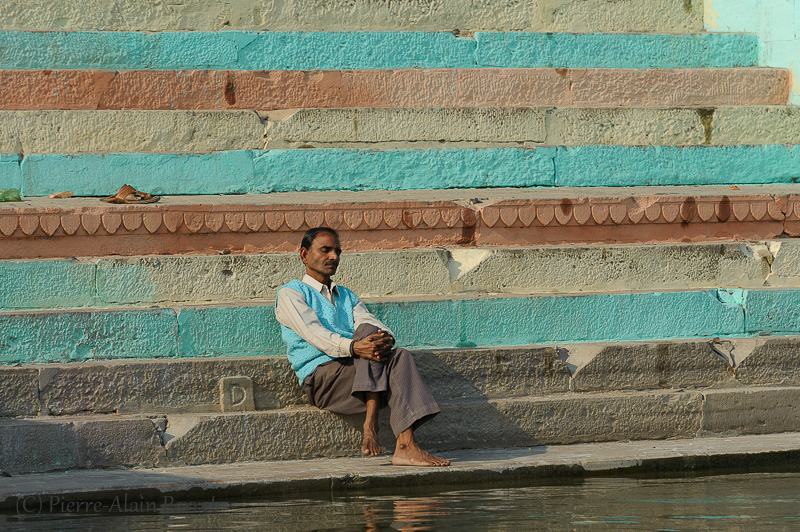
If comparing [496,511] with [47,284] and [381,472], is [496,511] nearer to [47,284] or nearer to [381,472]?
[381,472]

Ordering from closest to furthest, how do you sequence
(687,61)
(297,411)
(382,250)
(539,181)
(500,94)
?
(297,411) < (382,250) < (539,181) < (500,94) < (687,61)

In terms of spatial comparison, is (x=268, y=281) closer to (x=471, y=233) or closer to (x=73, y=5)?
(x=471, y=233)

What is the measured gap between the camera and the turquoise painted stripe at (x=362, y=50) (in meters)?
7.16

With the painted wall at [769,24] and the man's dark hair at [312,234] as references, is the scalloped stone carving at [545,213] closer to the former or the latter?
the man's dark hair at [312,234]

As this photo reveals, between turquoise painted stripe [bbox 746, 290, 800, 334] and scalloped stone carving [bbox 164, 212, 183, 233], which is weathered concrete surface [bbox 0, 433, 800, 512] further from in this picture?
scalloped stone carving [bbox 164, 212, 183, 233]

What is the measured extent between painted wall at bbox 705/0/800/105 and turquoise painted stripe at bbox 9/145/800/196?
3.00 feet

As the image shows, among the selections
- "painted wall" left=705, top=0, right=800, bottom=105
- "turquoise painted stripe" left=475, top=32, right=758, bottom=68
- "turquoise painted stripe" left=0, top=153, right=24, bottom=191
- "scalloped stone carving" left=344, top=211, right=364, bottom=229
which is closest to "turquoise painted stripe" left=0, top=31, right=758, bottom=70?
"turquoise painted stripe" left=475, top=32, right=758, bottom=68

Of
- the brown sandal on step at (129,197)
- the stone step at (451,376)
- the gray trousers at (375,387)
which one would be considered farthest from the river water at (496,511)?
the brown sandal on step at (129,197)

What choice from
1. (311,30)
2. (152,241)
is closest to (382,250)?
(152,241)

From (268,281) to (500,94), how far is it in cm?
256

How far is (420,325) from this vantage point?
5.44 meters

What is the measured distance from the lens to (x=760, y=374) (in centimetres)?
551

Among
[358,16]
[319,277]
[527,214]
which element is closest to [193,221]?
[319,277]

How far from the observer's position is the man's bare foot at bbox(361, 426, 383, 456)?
15.8 ft
